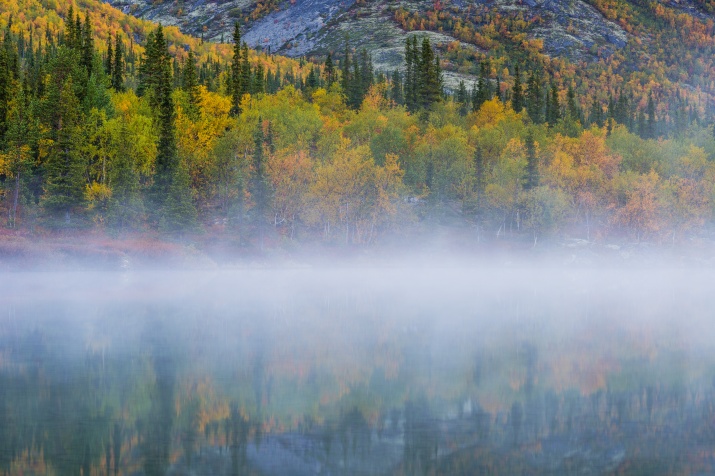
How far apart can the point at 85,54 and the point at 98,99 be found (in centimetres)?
2592

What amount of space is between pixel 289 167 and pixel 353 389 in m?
73.5

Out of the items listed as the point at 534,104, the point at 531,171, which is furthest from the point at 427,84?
the point at 531,171

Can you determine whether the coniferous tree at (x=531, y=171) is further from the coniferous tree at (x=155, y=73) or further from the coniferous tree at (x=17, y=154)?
the coniferous tree at (x=17, y=154)

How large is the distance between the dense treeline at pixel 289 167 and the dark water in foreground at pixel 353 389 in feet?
126

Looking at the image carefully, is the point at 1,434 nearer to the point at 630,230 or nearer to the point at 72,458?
the point at 72,458

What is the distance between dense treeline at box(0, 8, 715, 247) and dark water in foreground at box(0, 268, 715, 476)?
38300 mm

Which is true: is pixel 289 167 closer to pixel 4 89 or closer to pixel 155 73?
pixel 4 89

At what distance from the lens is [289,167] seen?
93.7m

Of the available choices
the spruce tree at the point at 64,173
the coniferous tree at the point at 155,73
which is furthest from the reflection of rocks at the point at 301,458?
the coniferous tree at the point at 155,73

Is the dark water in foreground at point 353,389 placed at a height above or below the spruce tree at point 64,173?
below

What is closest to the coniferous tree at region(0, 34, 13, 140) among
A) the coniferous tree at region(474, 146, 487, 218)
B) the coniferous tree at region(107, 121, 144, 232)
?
the coniferous tree at region(107, 121, 144, 232)

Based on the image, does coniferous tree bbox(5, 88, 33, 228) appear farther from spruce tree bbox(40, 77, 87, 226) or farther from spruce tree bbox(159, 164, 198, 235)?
spruce tree bbox(159, 164, 198, 235)

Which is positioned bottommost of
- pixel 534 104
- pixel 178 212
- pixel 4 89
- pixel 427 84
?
pixel 178 212

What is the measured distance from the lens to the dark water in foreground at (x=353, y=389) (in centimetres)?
1551
